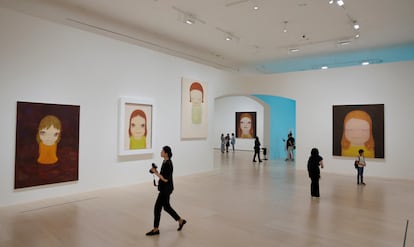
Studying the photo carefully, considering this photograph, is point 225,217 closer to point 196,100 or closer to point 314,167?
point 314,167

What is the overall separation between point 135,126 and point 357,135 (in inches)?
379

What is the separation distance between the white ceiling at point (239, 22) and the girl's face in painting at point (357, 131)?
363 centimetres

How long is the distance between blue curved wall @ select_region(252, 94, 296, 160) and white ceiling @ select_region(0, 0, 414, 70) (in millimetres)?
5703

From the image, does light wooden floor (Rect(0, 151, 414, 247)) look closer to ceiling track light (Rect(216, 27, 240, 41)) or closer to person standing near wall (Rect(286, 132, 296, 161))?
ceiling track light (Rect(216, 27, 240, 41))

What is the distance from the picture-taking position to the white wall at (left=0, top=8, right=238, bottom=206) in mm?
7566

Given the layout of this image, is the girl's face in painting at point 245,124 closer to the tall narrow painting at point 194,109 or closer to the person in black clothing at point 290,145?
the person in black clothing at point 290,145

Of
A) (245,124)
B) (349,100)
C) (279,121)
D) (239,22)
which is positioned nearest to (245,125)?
(245,124)

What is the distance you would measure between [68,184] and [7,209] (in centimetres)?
181

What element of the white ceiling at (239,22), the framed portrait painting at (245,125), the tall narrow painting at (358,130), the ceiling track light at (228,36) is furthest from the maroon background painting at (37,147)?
the framed portrait painting at (245,125)

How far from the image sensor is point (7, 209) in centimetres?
712

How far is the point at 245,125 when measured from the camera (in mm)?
25906

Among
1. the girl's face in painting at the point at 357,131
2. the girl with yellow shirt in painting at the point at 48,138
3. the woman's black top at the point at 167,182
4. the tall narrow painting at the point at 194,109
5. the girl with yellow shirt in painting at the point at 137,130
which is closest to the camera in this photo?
the woman's black top at the point at 167,182

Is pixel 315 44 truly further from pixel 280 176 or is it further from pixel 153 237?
pixel 153 237

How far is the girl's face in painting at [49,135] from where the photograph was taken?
320 inches
